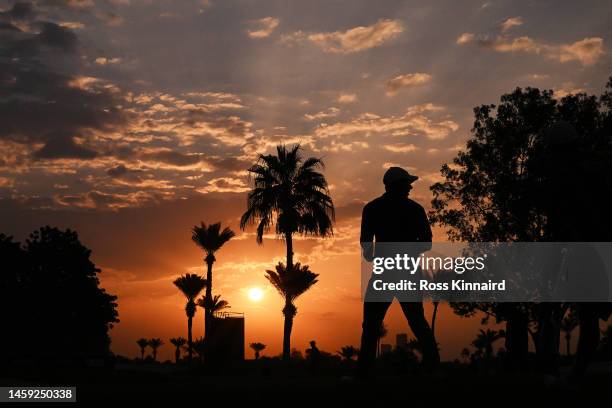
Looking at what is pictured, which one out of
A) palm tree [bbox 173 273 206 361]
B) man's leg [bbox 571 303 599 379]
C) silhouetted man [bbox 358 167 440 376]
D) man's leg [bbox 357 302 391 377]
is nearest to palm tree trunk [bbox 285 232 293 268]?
palm tree [bbox 173 273 206 361]

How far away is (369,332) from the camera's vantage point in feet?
29.3

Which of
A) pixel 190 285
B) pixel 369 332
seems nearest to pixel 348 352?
pixel 190 285

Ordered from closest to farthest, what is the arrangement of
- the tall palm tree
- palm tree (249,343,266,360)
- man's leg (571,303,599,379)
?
man's leg (571,303,599,379) < the tall palm tree < palm tree (249,343,266,360)

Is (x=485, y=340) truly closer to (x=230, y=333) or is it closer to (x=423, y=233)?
(x=230, y=333)

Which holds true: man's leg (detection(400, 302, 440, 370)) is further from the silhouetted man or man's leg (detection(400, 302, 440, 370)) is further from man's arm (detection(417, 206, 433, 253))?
man's arm (detection(417, 206, 433, 253))

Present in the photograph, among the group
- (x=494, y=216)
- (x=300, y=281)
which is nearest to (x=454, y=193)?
(x=494, y=216)

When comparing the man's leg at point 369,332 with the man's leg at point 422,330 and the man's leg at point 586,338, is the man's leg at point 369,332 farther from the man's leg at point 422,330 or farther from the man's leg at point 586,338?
the man's leg at point 586,338

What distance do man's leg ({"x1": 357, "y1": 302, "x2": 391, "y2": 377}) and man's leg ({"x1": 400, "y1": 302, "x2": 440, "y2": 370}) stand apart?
28 centimetres

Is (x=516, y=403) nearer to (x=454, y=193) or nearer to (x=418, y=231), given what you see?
(x=418, y=231)

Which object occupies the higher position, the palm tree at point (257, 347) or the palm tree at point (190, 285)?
the palm tree at point (190, 285)

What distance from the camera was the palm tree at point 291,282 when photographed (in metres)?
46.4

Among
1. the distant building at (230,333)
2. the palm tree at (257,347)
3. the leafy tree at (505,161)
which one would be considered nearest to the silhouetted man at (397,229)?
the leafy tree at (505,161)

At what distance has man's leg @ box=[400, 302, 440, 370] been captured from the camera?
878 centimetres

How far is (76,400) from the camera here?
6.82m
